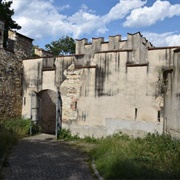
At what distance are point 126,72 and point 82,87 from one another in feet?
8.72

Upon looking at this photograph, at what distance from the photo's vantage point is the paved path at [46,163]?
25.5 feet

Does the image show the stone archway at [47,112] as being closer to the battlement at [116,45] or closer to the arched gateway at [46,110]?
the arched gateway at [46,110]

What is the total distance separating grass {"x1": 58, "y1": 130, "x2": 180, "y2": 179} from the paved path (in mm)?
A: 618

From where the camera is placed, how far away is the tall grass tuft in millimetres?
6980

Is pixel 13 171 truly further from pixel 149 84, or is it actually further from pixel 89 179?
pixel 149 84

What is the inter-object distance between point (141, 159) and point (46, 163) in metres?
3.20

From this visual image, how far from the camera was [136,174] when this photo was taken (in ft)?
22.5

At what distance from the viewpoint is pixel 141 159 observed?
845 centimetres

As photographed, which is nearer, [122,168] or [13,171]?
[122,168]

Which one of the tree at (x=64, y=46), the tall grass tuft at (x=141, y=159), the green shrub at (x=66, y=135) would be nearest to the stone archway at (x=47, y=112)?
the green shrub at (x=66, y=135)

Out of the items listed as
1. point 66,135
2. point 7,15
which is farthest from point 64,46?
point 66,135

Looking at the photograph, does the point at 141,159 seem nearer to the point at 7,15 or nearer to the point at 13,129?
the point at 13,129

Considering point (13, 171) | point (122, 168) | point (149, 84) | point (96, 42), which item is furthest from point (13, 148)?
point (96, 42)

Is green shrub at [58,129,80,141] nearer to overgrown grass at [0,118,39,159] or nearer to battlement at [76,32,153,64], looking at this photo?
overgrown grass at [0,118,39,159]
